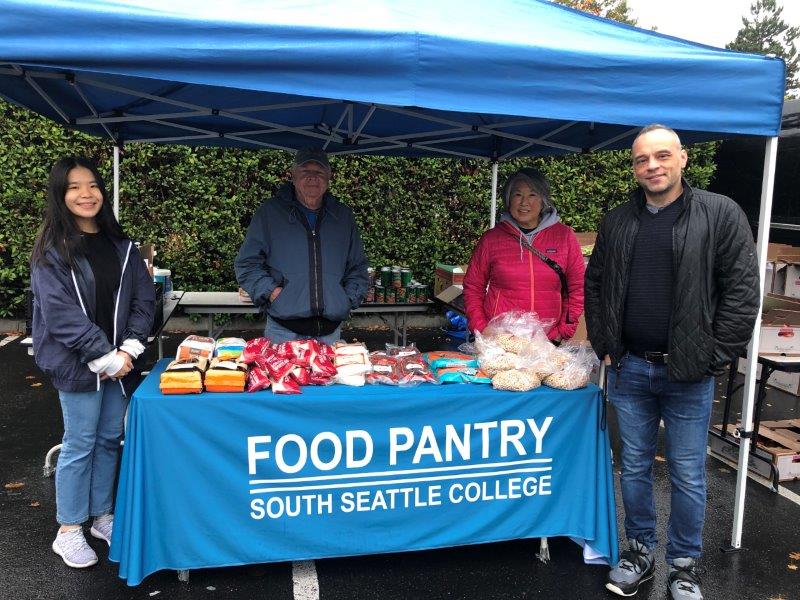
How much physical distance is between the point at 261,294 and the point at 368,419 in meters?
1.05

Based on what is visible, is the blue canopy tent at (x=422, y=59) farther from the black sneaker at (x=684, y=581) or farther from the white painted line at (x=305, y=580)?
the white painted line at (x=305, y=580)

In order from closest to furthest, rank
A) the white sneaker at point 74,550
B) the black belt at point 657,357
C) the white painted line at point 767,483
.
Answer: the black belt at point 657,357
the white sneaker at point 74,550
the white painted line at point 767,483

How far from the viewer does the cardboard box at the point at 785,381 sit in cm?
589

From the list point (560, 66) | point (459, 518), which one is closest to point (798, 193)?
point (560, 66)

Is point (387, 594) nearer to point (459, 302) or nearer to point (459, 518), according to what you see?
point (459, 518)

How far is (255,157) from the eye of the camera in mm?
7121

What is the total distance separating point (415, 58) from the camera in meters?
2.34

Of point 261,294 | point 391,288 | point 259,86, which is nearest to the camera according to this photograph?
point 259,86

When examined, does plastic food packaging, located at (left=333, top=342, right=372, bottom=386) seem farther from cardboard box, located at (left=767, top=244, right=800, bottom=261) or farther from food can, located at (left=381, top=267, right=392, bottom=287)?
cardboard box, located at (left=767, top=244, right=800, bottom=261)

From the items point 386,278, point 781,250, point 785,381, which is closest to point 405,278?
point 386,278

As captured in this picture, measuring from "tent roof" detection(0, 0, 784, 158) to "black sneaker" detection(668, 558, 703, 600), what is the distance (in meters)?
1.88

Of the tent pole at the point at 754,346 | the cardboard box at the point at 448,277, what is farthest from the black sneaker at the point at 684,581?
the cardboard box at the point at 448,277

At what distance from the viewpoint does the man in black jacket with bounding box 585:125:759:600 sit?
2.41 m

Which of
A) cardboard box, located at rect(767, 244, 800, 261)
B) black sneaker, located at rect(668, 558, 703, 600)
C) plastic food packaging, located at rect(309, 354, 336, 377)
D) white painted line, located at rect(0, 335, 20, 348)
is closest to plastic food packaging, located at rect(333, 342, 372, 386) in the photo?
plastic food packaging, located at rect(309, 354, 336, 377)
